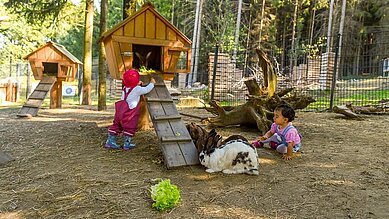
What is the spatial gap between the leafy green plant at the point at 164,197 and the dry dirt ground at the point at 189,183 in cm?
6

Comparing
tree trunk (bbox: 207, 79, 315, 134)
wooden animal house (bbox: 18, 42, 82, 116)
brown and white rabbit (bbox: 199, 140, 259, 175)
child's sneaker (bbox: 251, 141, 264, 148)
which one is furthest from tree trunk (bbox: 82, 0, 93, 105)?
brown and white rabbit (bbox: 199, 140, 259, 175)

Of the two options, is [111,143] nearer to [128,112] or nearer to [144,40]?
[128,112]

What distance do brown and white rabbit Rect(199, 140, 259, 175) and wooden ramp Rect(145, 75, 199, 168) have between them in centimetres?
37

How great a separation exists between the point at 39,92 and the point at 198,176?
7073 millimetres

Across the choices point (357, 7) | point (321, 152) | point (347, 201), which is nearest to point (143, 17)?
point (321, 152)

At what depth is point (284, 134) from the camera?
14.6 feet

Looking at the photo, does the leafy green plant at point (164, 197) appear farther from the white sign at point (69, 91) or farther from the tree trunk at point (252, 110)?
the white sign at point (69, 91)

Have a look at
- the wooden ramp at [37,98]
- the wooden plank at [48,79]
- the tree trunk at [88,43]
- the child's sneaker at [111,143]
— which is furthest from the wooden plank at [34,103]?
the child's sneaker at [111,143]

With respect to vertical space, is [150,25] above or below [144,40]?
above

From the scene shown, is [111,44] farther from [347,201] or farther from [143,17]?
[347,201]

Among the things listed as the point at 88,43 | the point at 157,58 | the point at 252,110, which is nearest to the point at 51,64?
the point at 88,43

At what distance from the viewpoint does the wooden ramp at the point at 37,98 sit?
8500 mm

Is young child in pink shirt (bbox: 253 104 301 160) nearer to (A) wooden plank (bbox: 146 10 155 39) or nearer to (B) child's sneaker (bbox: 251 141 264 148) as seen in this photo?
(B) child's sneaker (bbox: 251 141 264 148)

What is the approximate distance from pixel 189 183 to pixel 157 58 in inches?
129
